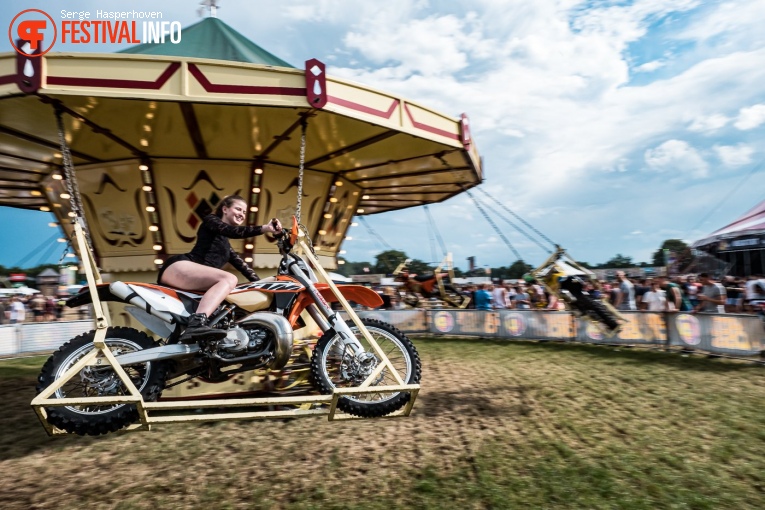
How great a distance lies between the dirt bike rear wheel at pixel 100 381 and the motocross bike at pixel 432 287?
15056mm

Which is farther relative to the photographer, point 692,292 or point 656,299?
point 692,292

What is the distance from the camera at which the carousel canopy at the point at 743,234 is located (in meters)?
24.0

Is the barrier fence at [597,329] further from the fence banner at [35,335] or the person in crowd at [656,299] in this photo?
the fence banner at [35,335]

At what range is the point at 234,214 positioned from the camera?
14.4 feet

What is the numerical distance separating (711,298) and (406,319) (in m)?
8.63

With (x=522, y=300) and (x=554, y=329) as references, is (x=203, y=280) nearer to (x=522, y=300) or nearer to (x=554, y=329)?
(x=554, y=329)

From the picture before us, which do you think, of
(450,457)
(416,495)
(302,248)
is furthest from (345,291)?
(450,457)

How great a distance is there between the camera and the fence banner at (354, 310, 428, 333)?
1611cm

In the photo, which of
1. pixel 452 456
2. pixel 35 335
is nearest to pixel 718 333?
pixel 452 456

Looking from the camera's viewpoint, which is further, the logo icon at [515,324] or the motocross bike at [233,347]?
the logo icon at [515,324]

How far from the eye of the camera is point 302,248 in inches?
172

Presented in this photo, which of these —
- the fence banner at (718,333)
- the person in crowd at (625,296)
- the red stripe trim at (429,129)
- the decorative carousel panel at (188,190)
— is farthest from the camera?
the person in crowd at (625,296)

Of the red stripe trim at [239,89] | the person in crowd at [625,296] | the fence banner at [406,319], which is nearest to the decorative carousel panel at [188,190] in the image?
the red stripe trim at [239,89]

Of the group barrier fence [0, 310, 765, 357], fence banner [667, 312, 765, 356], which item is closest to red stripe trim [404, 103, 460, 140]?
barrier fence [0, 310, 765, 357]
